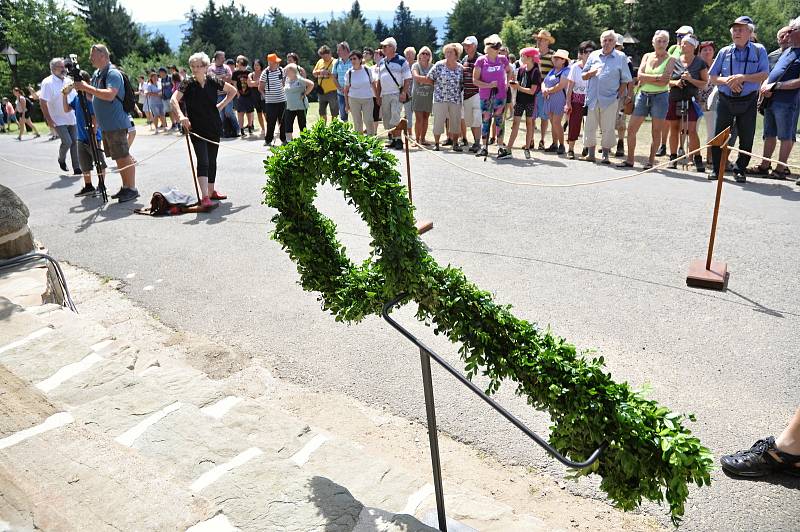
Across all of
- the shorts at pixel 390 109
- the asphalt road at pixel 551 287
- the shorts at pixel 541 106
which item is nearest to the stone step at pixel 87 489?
the asphalt road at pixel 551 287

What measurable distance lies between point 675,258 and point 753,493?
363cm

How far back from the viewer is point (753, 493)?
353 cm

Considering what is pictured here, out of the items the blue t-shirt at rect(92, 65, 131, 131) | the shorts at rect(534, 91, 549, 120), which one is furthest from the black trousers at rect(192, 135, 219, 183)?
the shorts at rect(534, 91, 549, 120)

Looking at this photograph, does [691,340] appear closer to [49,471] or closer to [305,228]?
[305,228]

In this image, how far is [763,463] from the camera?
3588 millimetres

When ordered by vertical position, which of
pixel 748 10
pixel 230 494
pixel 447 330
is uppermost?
pixel 748 10

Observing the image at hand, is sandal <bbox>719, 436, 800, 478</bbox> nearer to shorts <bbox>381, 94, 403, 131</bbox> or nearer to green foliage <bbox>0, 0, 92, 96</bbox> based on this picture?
shorts <bbox>381, 94, 403, 131</bbox>

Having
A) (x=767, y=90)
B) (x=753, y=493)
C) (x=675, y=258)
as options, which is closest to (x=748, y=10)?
(x=767, y=90)

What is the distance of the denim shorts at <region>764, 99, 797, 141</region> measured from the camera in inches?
360

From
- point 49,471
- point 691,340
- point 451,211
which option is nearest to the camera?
point 49,471

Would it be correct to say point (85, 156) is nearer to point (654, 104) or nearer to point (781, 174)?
point (654, 104)

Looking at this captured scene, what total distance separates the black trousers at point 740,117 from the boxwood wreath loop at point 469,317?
25.7 feet

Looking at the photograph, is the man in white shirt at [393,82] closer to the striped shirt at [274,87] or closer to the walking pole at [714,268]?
the striped shirt at [274,87]

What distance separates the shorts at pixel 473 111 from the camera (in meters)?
12.2
